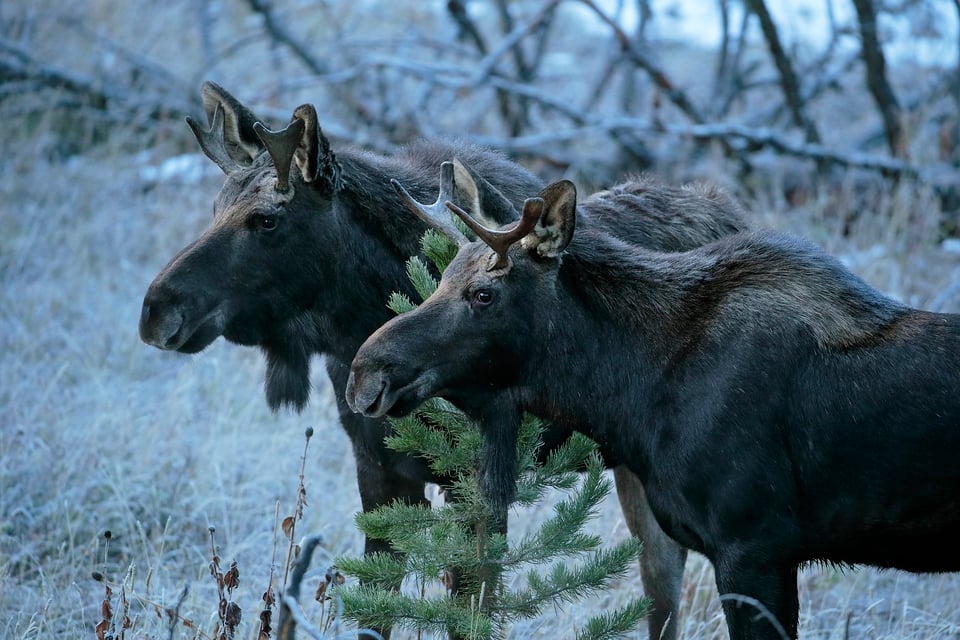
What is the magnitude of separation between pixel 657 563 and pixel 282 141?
250 centimetres

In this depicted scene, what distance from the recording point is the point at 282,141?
4.17 metres

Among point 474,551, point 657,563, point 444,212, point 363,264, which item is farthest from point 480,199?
point 657,563

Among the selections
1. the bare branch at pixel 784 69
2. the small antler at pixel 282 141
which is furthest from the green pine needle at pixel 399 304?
the bare branch at pixel 784 69

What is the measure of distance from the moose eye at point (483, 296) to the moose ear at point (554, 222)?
0.21 metres

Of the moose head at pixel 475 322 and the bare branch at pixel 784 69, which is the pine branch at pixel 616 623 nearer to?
the moose head at pixel 475 322

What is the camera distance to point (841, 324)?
367 cm

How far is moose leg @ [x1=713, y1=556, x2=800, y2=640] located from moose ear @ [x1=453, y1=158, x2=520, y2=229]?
1.43 meters

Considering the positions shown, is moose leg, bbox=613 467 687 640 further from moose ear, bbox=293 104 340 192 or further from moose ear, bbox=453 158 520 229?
moose ear, bbox=293 104 340 192

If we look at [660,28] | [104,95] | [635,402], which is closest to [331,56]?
[104,95]

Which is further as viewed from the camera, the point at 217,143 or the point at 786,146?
the point at 786,146

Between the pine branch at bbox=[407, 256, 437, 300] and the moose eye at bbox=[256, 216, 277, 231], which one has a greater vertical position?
the moose eye at bbox=[256, 216, 277, 231]

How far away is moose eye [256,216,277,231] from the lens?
4.35 m

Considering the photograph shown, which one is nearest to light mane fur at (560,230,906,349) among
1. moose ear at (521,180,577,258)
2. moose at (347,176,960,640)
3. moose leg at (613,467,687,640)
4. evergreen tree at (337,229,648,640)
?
moose at (347,176,960,640)

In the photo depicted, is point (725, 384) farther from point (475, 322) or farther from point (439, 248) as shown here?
point (439, 248)
